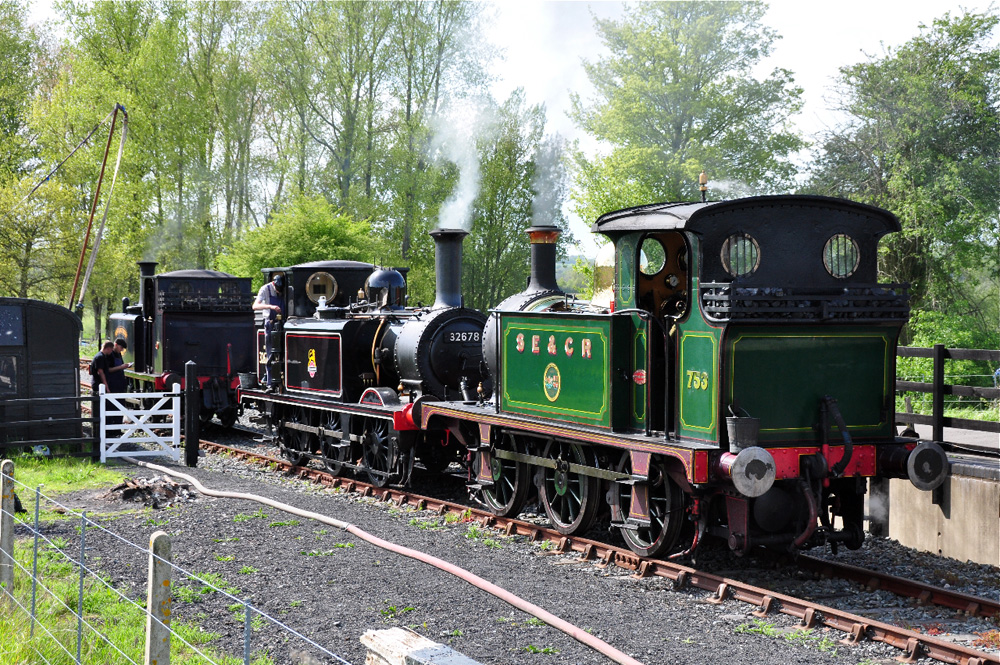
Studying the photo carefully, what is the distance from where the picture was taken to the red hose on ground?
5.96 metres

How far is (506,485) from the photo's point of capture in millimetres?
10594

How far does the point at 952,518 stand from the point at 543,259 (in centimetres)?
485

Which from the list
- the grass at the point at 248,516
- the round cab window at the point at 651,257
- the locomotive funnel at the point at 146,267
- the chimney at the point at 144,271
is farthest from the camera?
the locomotive funnel at the point at 146,267

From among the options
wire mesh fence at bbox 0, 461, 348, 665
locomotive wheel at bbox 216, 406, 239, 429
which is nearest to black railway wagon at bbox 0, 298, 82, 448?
locomotive wheel at bbox 216, 406, 239, 429

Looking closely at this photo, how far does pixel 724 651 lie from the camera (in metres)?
6.21

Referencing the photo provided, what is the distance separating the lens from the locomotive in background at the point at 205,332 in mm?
18266

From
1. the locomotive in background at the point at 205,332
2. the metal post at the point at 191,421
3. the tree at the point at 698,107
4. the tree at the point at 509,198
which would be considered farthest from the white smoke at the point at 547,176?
the metal post at the point at 191,421

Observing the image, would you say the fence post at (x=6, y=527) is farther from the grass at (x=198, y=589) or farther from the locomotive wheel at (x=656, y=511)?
the locomotive wheel at (x=656, y=511)

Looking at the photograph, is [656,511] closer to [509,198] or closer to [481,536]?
[481,536]

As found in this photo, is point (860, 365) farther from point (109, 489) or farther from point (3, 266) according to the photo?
point (3, 266)

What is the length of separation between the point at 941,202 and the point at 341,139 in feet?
64.8

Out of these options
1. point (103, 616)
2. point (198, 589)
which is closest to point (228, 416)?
point (198, 589)

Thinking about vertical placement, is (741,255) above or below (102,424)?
above

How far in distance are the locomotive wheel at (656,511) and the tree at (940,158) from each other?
53.8ft
